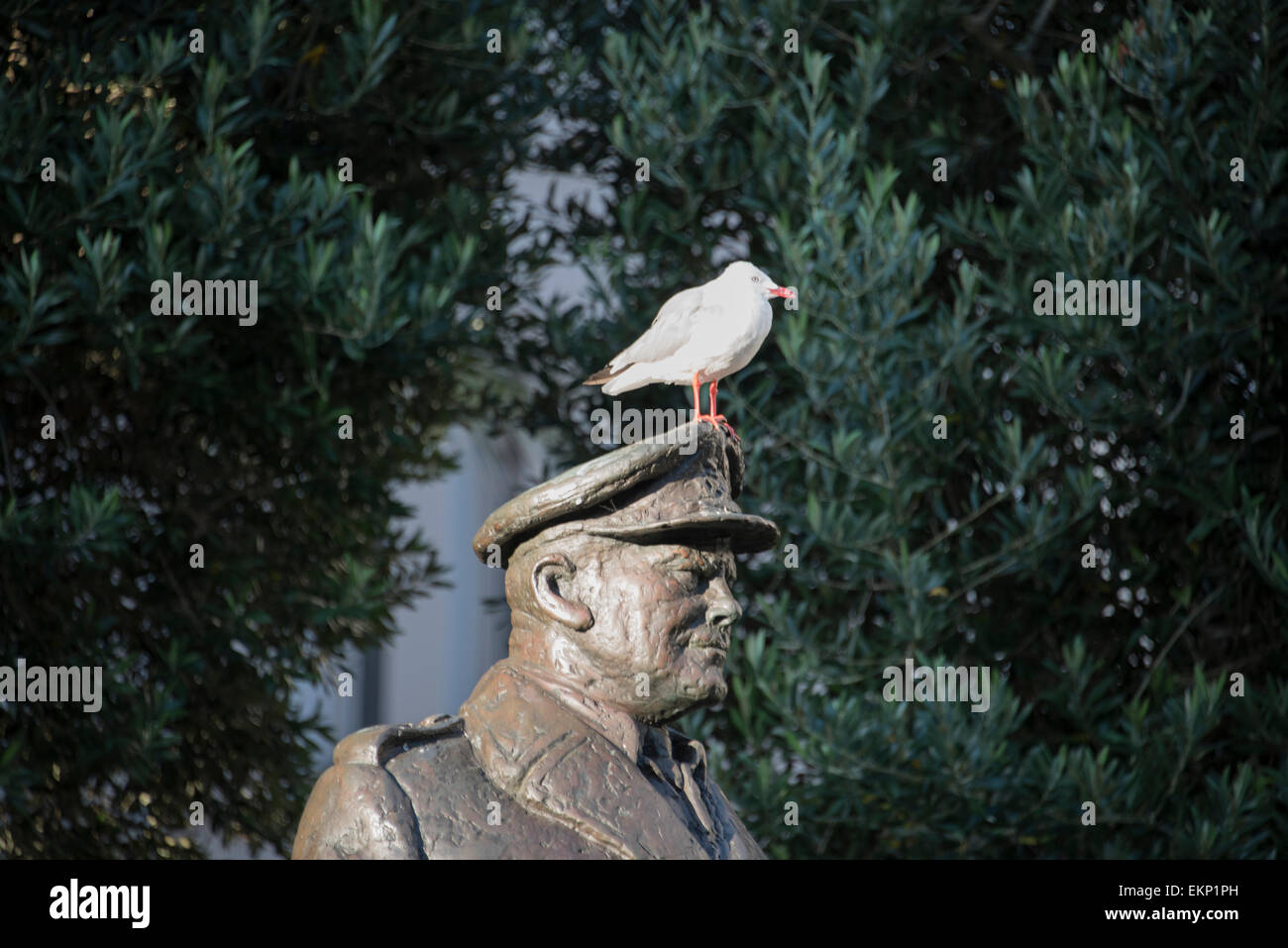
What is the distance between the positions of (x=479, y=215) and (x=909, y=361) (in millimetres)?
2233

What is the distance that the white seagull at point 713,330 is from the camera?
3867 mm

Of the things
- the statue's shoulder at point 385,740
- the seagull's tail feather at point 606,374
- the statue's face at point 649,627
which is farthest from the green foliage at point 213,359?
the statue's face at point 649,627

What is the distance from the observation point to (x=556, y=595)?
354 cm

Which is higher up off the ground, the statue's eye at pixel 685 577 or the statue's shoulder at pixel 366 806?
the statue's eye at pixel 685 577

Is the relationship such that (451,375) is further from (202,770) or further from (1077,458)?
(1077,458)

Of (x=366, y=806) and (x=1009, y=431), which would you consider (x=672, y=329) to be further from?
(x=1009, y=431)

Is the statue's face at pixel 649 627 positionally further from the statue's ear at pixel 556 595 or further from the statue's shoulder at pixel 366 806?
the statue's shoulder at pixel 366 806

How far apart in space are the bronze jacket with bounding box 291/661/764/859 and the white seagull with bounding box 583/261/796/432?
0.82 metres

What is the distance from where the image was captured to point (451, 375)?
25.9 ft

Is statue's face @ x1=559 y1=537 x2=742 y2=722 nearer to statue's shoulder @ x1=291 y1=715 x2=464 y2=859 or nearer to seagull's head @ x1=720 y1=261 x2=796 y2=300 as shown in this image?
statue's shoulder @ x1=291 y1=715 x2=464 y2=859

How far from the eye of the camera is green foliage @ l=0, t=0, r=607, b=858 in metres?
6.41

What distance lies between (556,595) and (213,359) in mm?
3821

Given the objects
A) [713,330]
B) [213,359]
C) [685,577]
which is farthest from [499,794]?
[213,359]
